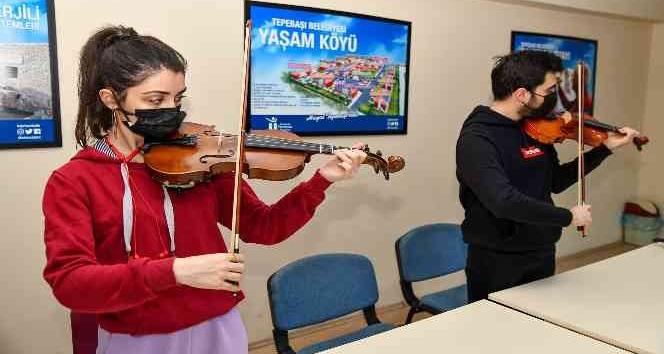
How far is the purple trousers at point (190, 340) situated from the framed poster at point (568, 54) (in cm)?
316

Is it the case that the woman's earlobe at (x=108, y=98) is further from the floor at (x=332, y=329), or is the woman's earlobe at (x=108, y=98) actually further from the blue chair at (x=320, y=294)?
the floor at (x=332, y=329)

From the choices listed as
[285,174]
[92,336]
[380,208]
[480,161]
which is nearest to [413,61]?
[380,208]

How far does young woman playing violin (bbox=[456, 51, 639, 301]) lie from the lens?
1904 millimetres

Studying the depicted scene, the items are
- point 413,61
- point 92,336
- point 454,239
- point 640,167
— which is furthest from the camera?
point 640,167

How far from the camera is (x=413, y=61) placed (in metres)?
3.24

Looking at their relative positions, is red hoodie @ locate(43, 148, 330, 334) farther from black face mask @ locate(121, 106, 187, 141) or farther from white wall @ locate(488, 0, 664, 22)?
white wall @ locate(488, 0, 664, 22)

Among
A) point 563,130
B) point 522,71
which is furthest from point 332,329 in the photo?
point 522,71

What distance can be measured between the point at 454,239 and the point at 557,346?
4.11 ft

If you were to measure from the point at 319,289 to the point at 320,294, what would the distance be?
20 mm

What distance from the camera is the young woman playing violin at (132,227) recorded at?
103 centimetres

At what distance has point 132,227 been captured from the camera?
1148 mm

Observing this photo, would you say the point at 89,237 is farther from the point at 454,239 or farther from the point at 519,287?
the point at 454,239

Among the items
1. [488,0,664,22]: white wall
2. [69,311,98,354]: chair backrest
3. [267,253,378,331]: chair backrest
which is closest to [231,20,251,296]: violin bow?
[69,311,98,354]: chair backrest

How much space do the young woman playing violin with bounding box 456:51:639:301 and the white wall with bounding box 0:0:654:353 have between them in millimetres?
1135
